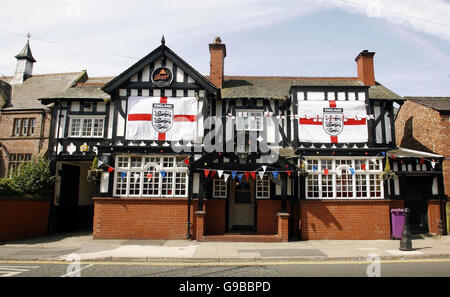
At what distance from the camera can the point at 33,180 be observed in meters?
14.8

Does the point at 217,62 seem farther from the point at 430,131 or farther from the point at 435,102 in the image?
the point at 435,102

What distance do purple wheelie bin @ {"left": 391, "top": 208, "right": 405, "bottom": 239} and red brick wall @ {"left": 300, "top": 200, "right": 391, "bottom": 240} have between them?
0.23 metres

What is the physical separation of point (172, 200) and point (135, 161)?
8.45 feet

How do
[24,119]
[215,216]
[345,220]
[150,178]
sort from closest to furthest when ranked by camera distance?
[345,220] → [150,178] → [215,216] → [24,119]

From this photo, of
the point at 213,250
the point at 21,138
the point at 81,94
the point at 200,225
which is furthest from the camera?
the point at 21,138

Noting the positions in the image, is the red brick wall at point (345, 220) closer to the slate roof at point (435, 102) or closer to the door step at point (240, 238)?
the door step at point (240, 238)

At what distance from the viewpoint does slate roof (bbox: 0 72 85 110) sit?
20709 mm

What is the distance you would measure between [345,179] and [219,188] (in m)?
5.93

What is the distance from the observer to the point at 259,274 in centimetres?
758

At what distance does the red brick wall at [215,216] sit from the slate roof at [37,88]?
44.6 feet

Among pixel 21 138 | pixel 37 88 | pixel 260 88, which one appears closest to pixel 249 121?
pixel 260 88

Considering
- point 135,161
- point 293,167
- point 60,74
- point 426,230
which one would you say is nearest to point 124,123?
point 135,161

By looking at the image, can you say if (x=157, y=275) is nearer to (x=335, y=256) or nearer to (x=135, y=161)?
(x=335, y=256)

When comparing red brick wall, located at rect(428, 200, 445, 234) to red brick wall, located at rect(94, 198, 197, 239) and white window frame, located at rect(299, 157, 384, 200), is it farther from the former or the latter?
red brick wall, located at rect(94, 198, 197, 239)
